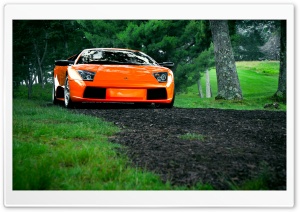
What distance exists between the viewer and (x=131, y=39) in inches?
204

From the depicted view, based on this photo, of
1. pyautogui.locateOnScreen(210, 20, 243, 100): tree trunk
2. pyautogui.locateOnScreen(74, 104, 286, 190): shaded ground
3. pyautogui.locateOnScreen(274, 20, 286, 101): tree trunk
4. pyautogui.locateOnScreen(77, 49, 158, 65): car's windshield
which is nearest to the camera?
pyautogui.locateOnScreen(74, 104, 286, 190): shaded ground

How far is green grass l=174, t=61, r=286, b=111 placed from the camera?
→ 4551mm

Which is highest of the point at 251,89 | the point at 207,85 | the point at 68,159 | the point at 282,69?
the point at 282,69

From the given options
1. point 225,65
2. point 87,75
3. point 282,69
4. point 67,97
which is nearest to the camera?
point 282,69

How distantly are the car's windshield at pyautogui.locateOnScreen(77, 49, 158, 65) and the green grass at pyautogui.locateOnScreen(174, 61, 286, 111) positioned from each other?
0.88m

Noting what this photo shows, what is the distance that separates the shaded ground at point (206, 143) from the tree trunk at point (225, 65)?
1.83ft

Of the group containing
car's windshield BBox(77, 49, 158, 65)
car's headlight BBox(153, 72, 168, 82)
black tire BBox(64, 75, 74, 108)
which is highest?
car's windshield BBox(77, 49, 158, 65)

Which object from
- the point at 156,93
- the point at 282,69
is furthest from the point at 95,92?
the point at 282,69

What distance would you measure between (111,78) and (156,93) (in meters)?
0.63

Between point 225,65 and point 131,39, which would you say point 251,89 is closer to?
point 225,65

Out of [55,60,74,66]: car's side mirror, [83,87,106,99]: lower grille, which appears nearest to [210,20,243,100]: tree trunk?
[83,87,106,99]: lower grille

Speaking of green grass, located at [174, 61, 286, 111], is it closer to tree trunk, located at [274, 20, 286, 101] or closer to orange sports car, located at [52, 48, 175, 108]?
tree trunk, located at [274, 20, 286, 101]
